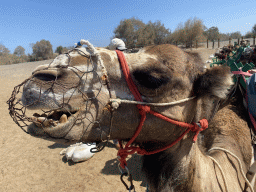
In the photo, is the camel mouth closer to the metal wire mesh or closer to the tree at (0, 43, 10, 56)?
the metal wire mesh

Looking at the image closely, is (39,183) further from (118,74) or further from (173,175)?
(118,74)

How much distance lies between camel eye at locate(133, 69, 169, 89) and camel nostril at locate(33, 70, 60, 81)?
54 cm

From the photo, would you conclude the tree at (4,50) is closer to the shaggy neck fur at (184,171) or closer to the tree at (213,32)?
the tree at (213,32)

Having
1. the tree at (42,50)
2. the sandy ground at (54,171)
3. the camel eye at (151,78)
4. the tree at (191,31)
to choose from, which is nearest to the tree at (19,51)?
the tree at (42,50)

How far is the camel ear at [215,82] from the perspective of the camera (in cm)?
A: 136

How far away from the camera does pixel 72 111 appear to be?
1151 millimetres

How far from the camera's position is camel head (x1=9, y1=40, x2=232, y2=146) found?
112 cm

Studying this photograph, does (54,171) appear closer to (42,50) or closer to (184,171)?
(184,171)

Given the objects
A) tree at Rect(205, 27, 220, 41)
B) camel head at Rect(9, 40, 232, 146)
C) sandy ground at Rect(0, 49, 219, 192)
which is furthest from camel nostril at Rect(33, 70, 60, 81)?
tree at Rect(205, 27, 220, 41)

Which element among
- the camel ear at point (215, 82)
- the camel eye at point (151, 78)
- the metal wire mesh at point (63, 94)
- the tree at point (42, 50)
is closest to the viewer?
the metal wire mesh at point (63, 94)

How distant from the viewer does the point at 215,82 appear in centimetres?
137

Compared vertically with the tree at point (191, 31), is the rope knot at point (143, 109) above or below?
below

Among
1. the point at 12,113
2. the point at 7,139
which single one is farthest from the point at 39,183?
the point at 12,113

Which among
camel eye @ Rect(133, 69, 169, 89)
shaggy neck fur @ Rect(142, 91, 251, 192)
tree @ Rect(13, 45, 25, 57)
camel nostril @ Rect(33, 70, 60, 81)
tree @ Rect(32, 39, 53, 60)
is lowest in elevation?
shaggy neck fur @ Rect(142, 91, 251, 192)
